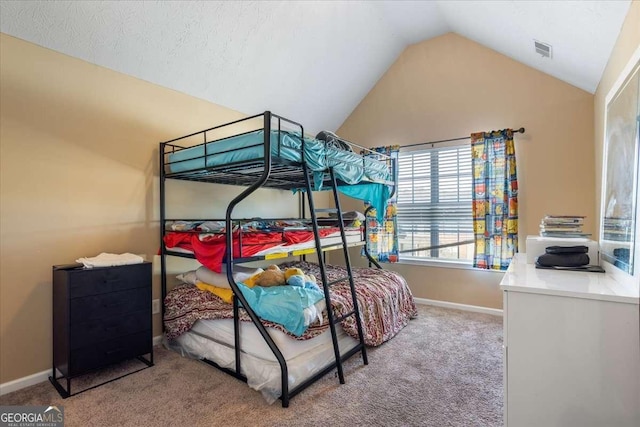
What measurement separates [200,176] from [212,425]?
6.38 feet

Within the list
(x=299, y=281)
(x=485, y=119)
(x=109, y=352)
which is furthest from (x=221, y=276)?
(x=485, y=119)

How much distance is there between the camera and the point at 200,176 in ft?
9.33

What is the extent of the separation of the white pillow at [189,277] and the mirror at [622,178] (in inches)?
109

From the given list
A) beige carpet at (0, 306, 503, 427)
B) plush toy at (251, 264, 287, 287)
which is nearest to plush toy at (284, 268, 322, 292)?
plush toy at (251, 264, 287, 287)

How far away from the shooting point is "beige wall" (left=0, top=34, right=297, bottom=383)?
2.01m

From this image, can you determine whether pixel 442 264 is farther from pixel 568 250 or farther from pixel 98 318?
pixel 98 318

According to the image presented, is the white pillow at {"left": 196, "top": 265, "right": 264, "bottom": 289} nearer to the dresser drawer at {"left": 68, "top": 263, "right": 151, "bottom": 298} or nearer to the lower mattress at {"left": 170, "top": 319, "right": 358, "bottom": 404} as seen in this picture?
the lower mattress at {"left": 170, "top": 319, "right": 358, "bottom": 404}

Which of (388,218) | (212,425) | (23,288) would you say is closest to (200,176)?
(23,288)

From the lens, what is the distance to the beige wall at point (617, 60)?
159 centimetres

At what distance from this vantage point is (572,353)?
1237 mm

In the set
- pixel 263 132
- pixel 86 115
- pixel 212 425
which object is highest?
pixel 86 115

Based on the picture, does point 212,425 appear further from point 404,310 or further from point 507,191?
point 507,191

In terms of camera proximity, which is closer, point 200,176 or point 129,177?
point 129,177

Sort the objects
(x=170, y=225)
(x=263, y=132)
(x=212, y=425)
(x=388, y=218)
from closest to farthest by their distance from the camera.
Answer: (x=212, y=425) < (x=263, y=132) < (x=170, y=225) < (x=388, y=218)
